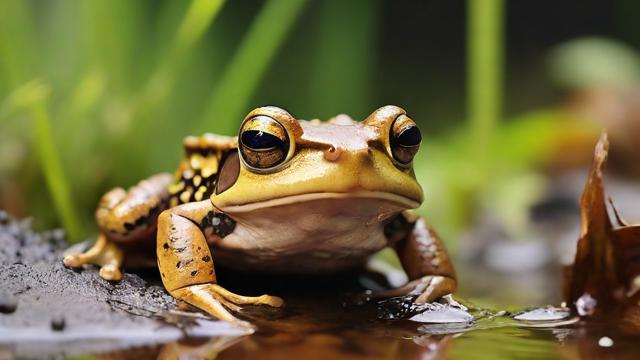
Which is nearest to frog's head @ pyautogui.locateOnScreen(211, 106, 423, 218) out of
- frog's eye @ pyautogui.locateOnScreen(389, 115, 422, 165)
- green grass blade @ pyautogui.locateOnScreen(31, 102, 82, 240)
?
frog's eye @ pyautogui.locateOnScreen(389, 115, 422, 165)

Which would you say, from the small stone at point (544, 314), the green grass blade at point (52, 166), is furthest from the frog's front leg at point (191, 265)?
the green grass blade at point (52, 166)

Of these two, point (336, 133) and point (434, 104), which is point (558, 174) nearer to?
point (434, 104)

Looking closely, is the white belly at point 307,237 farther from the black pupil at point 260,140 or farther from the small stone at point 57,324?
the small stone at point 57,324

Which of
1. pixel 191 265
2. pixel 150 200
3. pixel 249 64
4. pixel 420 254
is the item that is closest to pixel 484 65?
pixel 249 64

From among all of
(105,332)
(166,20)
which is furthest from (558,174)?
(105,332)

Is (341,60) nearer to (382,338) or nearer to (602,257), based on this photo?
(602,257)

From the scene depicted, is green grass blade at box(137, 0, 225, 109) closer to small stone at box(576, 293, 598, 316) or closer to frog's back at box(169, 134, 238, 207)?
frog's back at box(169, 134, 238, 207)
